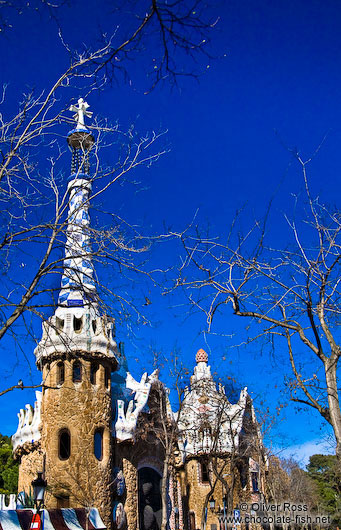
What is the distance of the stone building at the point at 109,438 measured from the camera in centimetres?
1873

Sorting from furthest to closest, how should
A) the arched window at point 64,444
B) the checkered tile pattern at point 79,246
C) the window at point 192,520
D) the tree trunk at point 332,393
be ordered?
the window at point 192,520 < the arched window at point 64,444 < the checkered tile pattern at point 79,246 < the tree trunk at point 332,393

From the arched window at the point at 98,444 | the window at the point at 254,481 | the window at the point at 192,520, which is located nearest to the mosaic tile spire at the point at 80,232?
the arched window at the point at 98,444

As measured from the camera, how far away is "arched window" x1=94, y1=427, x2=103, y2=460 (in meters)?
19.7

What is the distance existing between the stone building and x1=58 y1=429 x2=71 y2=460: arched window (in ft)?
0.12

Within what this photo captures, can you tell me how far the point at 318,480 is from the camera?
47375 mm

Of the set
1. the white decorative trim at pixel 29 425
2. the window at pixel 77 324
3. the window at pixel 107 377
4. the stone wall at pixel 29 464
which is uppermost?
the window at pixel 77 324

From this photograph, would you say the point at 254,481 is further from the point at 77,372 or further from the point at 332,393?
the point at 332,393

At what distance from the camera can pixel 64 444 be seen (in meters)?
19.3

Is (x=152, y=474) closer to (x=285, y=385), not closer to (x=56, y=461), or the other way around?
(x=56, y=461)

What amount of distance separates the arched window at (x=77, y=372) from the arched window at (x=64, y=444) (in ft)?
6.19

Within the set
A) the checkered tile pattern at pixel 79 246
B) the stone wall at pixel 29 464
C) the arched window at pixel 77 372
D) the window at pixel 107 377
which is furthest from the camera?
the window at pixel 107 377

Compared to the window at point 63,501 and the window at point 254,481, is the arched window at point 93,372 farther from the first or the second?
the window at point 254,481

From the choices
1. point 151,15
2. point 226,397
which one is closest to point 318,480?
point 226,397

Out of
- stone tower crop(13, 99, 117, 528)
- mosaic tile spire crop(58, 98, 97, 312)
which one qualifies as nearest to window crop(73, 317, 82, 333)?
stone tower crop(13, 99, 117, 528)
